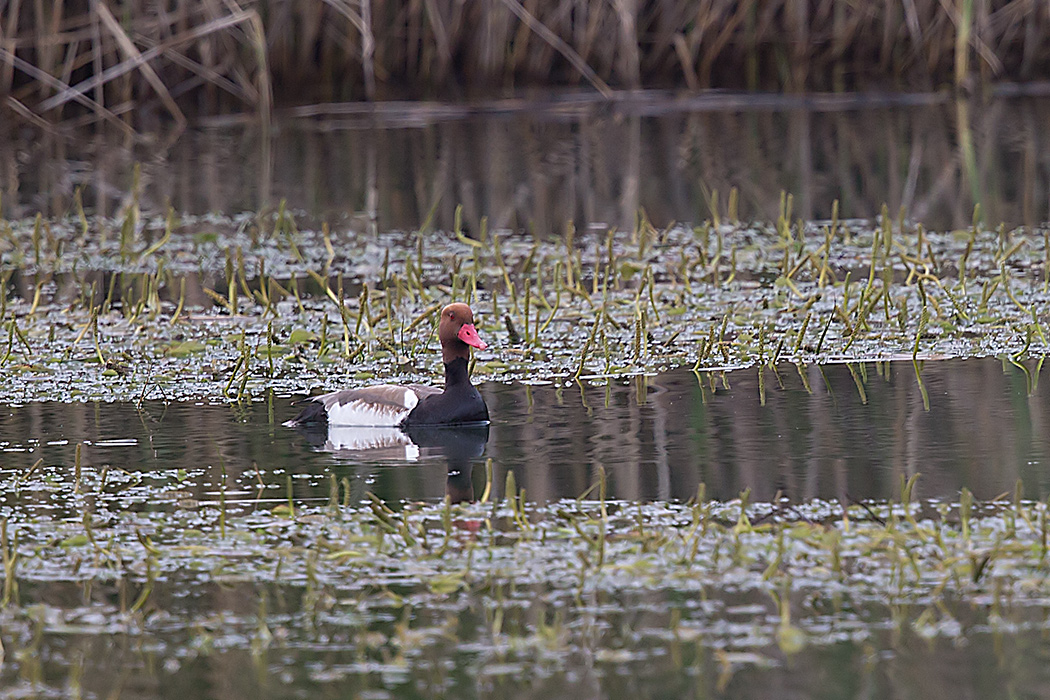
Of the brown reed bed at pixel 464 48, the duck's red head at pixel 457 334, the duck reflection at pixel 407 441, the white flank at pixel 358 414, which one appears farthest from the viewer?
the brown reed bed at pixel 464 48

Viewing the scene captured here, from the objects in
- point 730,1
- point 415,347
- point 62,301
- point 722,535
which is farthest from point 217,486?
point 730,1

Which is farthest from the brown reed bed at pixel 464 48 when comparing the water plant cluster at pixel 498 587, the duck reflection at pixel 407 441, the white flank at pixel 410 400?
the water plant cluster at pixel 498 587

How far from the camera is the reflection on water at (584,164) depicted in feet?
40.2

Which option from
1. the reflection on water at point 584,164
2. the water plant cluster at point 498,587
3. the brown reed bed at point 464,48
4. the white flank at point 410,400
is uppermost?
the brown reed bed at point 464,48

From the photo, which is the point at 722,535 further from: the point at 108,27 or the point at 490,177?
the point at 108,27

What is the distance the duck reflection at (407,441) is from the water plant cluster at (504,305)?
2.07 feet

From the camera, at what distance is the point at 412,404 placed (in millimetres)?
6734

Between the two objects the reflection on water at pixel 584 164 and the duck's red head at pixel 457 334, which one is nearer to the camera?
the duck's red head at pixel 457 334

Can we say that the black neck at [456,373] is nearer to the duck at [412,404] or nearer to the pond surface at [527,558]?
the duck at [412,404]

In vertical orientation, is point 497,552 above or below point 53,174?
below

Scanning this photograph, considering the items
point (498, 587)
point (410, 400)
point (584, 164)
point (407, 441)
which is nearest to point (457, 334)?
point (410, 400)

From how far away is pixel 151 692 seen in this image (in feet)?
13.1

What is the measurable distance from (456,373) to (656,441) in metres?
0.96

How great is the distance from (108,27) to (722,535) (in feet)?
34.5
